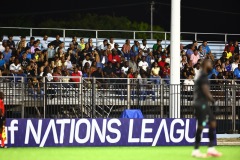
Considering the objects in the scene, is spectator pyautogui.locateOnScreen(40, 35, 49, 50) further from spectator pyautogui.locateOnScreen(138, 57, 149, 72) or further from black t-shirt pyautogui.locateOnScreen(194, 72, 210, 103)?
black t-shirt pyautogui.locateOnScreen(194, 72, 210, 103)

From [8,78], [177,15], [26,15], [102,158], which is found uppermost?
[26,15]

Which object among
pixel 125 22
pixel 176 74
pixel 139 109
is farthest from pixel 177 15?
pixel 125 22

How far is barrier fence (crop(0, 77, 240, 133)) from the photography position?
26266mm

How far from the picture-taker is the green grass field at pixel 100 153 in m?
19.0

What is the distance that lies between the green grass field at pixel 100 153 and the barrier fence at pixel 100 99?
11.6ft

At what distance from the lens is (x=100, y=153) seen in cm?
2084

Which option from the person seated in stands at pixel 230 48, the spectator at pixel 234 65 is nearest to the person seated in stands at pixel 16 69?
the spectator at pixel 234 65

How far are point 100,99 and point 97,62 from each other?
403 cm

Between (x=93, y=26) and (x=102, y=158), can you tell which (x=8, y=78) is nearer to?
(x=102, y=158)

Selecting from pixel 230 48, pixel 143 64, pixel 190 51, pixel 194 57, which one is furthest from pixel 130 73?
pixel 230 48

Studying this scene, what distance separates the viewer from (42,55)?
3017cm

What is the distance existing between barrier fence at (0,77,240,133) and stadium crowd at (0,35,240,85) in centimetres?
101

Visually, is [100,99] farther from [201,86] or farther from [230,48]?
[201,86]

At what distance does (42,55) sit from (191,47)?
7824mm
